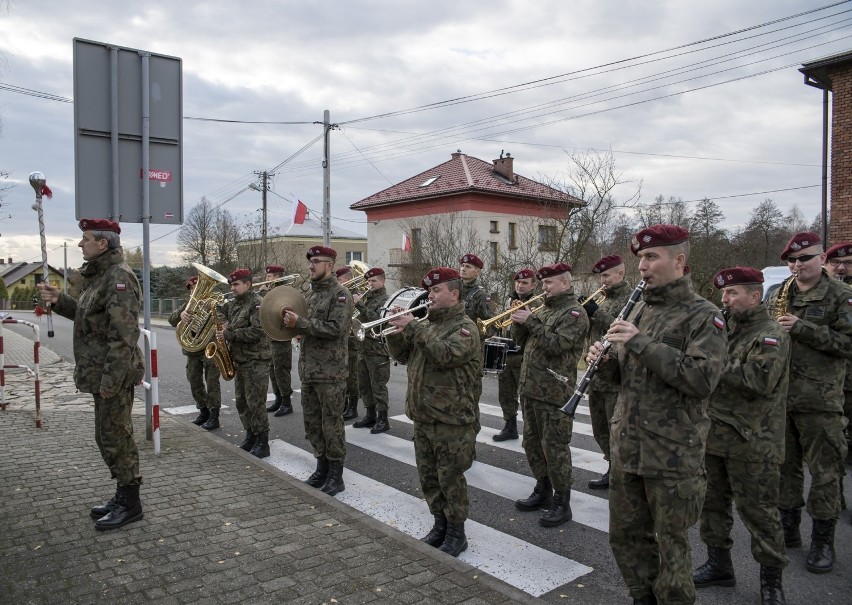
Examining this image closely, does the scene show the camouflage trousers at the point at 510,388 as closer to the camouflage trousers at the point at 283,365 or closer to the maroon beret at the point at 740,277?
the camouflage trousers at the point at 283,365

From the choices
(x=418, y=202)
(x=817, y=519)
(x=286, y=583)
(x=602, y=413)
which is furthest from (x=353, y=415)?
(x=418, y=202)

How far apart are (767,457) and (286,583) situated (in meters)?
3.20

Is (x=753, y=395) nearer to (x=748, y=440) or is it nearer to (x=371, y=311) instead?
(x=748, y=440)

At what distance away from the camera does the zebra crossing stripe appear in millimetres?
4422

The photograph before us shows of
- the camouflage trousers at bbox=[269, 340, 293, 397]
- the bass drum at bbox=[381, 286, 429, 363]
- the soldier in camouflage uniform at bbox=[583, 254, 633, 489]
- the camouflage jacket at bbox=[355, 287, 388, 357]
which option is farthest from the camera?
the camouflage trousers at bbox=[269, 340, 293, 397]

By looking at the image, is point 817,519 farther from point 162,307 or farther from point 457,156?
point 162,307

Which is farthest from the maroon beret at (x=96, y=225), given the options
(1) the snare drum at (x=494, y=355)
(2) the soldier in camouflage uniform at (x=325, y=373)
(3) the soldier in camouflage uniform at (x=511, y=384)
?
(3) the soldier in camouflage uniform at (x=511, y=384)

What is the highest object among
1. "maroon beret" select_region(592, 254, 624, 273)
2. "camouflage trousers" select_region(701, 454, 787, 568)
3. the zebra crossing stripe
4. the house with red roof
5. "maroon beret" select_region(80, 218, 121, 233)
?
the house with red roof

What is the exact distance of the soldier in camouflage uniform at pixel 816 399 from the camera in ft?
15.3

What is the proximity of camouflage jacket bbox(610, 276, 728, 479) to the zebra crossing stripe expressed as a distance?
1.38 meters

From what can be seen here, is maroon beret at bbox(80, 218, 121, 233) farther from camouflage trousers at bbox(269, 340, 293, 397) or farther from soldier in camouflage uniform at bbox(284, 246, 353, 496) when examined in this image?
camouflage trousers at bbox(269, 340, 293, 397)

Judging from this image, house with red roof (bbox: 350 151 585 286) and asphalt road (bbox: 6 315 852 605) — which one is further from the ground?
house with red roof (bbox: 350 151 585 286)

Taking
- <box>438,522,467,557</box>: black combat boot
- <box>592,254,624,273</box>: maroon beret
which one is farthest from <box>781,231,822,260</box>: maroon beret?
<box>438,522,467,557</box>: black combat boot

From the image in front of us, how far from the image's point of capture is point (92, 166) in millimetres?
7031
